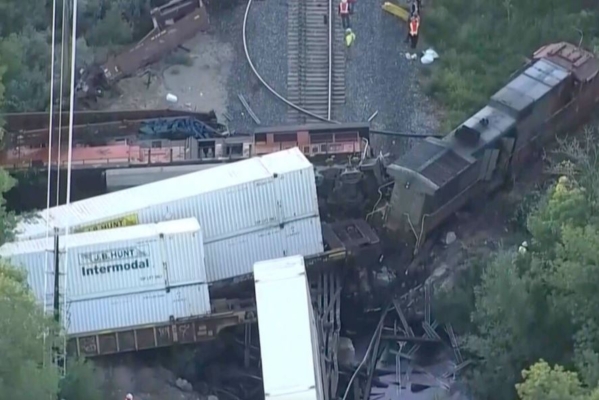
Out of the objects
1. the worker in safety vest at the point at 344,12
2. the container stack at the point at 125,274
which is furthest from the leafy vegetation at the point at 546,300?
the worker in safety vest at the point at 344,12

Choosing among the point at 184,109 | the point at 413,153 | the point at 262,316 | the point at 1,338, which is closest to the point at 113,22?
the point at 184,109

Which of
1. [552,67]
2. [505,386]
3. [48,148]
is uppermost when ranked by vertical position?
[552,67]

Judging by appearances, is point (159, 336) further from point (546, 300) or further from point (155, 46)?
point (155, 46)

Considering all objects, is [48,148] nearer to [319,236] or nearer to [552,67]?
[319,236]

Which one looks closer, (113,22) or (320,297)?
(320,297)

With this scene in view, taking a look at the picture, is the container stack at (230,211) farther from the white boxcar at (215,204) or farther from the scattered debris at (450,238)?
the scattered debris at (450,238)

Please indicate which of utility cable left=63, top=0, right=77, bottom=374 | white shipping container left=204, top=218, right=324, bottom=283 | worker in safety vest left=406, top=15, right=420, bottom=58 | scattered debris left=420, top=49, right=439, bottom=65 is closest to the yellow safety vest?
worker in safety vest left=406, top=15, right=420, bottom=58
